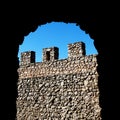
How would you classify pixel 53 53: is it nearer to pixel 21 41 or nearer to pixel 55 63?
pixel 55 63

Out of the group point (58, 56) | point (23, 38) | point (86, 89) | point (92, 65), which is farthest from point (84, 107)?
point (23, 38)

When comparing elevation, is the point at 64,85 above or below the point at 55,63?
below

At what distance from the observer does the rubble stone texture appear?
13.3 meters

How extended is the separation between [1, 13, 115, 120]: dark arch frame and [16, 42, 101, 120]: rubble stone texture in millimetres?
7057

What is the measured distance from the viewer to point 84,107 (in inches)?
520

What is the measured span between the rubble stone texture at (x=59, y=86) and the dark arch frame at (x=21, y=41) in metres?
7.06

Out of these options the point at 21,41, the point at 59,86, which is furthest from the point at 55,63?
the point at 21,41

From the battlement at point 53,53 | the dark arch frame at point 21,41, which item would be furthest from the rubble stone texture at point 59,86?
the dark arch frame at point 21,41

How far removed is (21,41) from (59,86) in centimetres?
776

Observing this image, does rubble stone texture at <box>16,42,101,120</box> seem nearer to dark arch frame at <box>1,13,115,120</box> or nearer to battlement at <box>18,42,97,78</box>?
battlement at <box>18,42,97,78</box>

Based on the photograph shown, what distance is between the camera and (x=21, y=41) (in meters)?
6.38

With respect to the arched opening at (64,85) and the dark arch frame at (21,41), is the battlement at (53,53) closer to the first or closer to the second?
the arched opening at (64,85)

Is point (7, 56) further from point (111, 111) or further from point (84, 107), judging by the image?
point (84, 107)

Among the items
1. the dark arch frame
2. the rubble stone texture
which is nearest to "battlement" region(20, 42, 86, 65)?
the rubble stone texture
